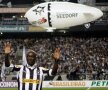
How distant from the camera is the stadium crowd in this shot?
29.1 m

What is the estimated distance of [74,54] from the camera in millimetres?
32688

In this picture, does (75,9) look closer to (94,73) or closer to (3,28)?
(94,73)

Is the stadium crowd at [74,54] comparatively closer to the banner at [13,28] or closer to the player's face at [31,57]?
the banner at [13,28]

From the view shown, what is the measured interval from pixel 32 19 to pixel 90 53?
21.6 m

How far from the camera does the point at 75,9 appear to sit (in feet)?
36.9

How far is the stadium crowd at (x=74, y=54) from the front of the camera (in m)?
29.1

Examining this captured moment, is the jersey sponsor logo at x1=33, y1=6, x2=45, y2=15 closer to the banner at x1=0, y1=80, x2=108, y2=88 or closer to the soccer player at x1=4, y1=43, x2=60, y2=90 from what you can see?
the soccer player at x1=4, y1=43, x2=60, y2=90

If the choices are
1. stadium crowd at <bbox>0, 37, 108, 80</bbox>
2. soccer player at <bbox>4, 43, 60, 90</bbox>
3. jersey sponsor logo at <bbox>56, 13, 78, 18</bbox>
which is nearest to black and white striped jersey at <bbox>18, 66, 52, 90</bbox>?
soccer player at <bbox>4, 43, 60, 90</bbox>

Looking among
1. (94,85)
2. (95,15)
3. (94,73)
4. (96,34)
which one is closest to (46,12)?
(95,15)

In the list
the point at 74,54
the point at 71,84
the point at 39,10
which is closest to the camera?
the point at 39,10

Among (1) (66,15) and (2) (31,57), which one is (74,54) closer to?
(1) (66,15)

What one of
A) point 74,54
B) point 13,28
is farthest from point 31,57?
point 13,28

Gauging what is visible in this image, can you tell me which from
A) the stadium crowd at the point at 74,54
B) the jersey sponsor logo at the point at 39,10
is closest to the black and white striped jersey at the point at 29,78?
the jersey sponsor logo at the point at 39,10

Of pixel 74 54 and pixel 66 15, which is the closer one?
pixel 66 15
